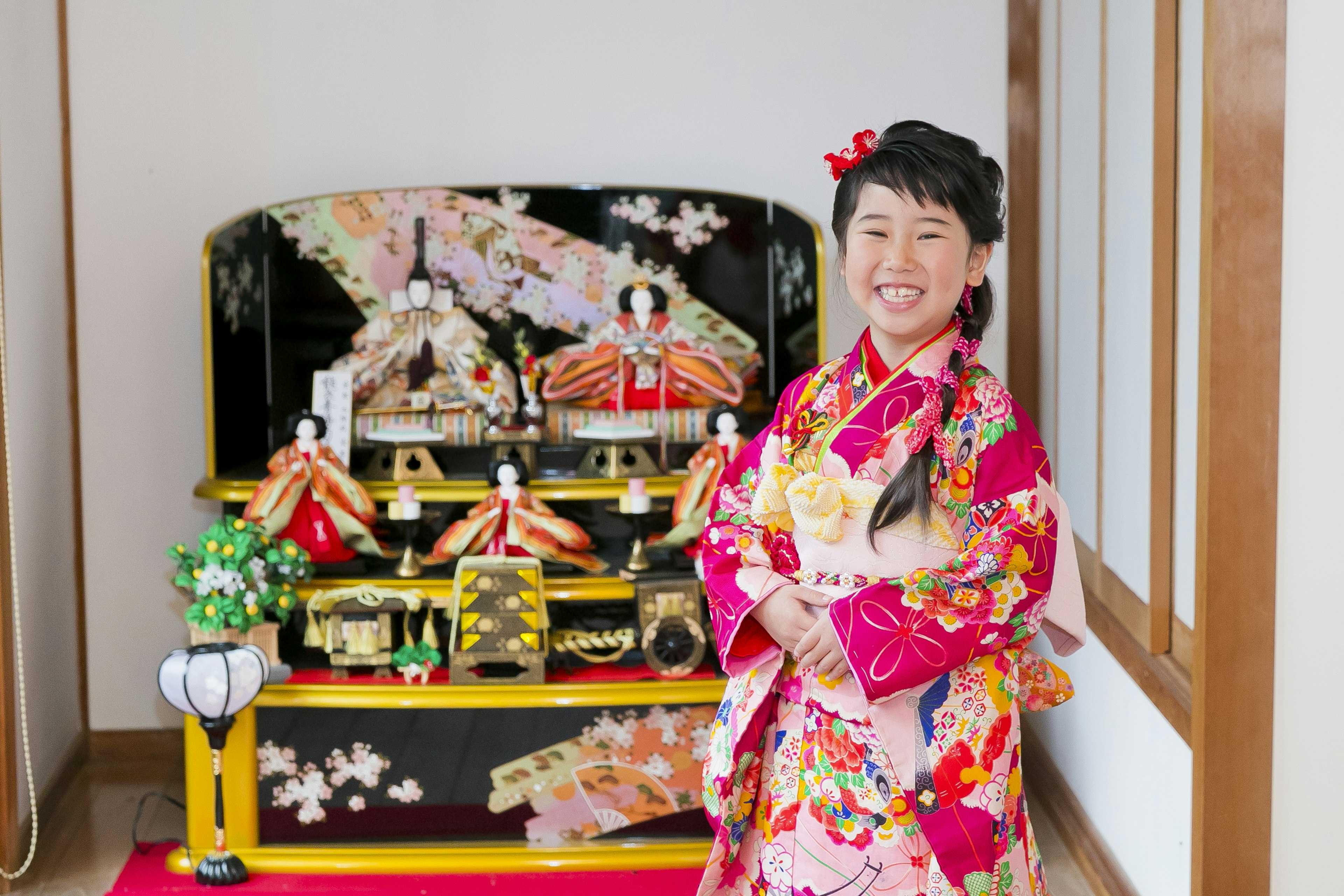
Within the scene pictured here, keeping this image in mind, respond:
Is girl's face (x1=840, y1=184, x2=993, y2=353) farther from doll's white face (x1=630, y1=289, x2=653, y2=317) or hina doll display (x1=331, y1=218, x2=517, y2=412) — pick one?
hina doll display (x1=331, y1=218, x2=517, y2=412)

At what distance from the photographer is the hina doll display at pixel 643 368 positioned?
8.45ft

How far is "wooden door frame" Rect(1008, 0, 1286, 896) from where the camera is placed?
142cm

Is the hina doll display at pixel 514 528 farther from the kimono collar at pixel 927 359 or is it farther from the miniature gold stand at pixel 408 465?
the kimono collar at pixel 927 359

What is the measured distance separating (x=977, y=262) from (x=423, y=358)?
1.69 meters

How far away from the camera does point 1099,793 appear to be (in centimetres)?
229

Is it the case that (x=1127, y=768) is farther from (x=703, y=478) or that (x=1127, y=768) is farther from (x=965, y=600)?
(x=965, y=600)

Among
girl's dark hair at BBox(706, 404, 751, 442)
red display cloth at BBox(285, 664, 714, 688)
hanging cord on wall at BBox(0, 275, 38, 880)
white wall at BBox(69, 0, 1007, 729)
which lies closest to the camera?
hanging cord on wall at BBox(0, 275, 38, 880)

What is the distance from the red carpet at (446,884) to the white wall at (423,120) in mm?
945

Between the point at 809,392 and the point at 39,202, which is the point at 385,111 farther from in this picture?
the point at 809,392

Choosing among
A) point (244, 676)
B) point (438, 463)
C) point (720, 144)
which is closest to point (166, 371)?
point (438, 463)

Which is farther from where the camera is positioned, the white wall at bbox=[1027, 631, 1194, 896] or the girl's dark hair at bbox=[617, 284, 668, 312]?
the girl's dark hair at bbox=[617, 284, 668, 312]

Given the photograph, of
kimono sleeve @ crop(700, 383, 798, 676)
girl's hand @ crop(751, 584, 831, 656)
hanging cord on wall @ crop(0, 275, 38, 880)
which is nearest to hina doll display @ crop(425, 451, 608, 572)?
hanging cord on wall @ crop(0, 275, 38, 880)

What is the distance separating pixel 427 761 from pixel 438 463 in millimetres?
667

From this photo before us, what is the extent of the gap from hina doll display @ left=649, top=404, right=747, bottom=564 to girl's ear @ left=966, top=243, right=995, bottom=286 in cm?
114
